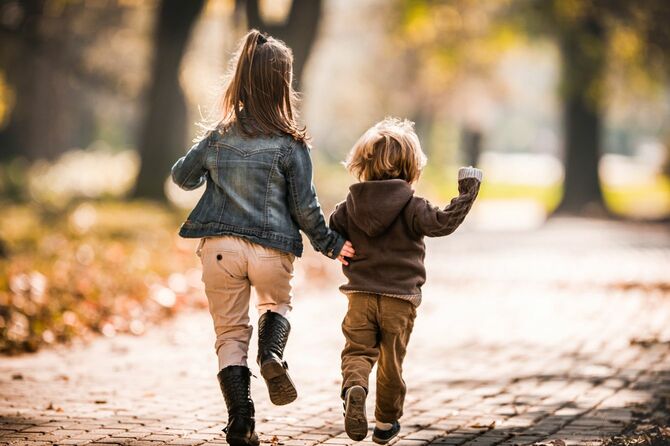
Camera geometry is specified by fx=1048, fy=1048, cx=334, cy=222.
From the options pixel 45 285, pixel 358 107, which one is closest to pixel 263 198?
A: pixel 45 285

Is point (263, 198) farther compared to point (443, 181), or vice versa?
point (443, 181)

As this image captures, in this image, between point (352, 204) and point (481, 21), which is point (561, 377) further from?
point (481, 21)

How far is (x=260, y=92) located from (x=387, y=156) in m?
0.65

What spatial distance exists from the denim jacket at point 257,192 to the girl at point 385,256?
0.60 ft

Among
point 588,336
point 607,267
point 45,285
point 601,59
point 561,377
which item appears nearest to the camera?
point 561,377

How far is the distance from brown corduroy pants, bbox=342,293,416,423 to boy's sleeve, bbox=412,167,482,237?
1.26ft

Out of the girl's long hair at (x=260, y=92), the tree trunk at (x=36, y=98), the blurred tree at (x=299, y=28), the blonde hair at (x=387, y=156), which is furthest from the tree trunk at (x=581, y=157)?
the girl's long hair at (x=260, y=92)

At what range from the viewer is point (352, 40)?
47.7 metres

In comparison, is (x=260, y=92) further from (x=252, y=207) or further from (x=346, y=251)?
(x=346, y=251)

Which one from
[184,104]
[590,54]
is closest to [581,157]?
[590,54]

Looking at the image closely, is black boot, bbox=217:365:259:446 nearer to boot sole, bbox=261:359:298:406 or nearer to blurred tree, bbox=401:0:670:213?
boot sole, bbox=261:359:298:406

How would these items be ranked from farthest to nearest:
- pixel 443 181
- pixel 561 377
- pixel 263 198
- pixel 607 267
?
pixel 443 181, pixel 607 267, pixel 561 377, pixel 263 198

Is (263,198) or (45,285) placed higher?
(45,285)

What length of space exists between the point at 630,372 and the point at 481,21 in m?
25.2
